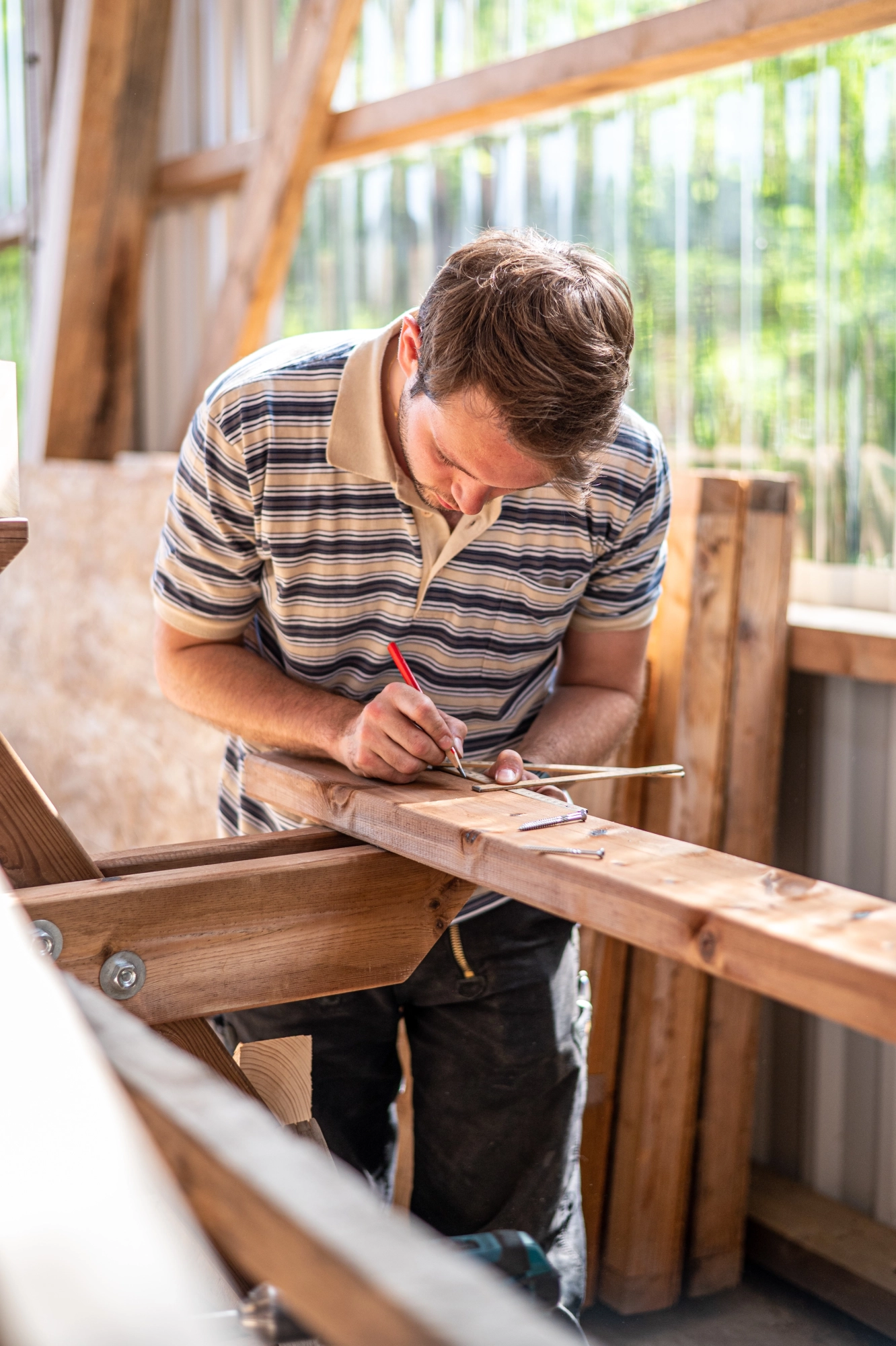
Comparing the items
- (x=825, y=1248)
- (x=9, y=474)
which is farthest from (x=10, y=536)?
(x=825, y=1248)

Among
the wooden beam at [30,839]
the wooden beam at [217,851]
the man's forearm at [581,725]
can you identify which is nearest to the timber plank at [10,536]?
the wooden beam at [30,839]

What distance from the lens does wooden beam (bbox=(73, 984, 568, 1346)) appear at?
0.58 meters

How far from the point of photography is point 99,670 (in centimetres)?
375

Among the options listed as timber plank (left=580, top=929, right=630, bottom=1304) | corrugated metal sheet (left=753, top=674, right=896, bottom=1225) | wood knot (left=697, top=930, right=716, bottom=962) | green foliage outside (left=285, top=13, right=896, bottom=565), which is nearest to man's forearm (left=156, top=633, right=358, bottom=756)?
wood knot (left=697, top=930, right=716, bottom=962)

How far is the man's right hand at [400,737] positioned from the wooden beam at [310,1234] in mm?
635

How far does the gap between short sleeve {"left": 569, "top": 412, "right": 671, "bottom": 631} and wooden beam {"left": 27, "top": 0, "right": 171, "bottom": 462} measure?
314 centimetres

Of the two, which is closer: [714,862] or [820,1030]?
[714,862]

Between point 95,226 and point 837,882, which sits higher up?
point 95,226

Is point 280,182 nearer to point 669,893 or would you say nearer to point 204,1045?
point 204,1045

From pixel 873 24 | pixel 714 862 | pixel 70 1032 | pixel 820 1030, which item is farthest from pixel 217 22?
pixel 70 1032

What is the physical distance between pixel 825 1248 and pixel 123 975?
1877mm

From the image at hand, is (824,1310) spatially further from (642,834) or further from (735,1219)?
(642,834)

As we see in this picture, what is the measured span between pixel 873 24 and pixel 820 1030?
1953 millimetres

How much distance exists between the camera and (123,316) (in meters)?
4.51
